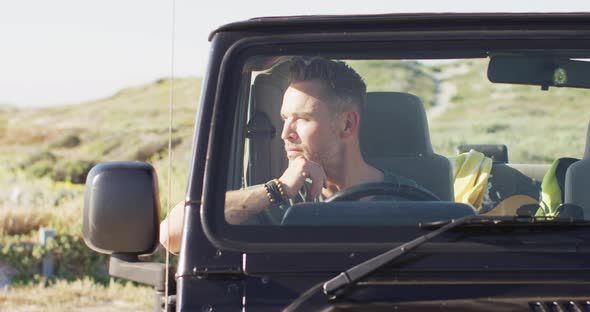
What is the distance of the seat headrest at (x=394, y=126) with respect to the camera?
11.8ft

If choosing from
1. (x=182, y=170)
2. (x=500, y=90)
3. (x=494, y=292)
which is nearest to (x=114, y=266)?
(x=494, y=292)

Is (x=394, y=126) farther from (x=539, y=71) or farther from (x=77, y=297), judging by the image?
(x=77, y=297)

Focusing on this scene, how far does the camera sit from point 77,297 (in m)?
12.4

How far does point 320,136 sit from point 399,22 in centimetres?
40

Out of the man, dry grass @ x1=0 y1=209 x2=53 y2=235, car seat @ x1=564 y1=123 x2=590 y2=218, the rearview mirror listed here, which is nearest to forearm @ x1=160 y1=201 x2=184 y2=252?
the man

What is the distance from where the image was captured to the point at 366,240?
316 centimetres

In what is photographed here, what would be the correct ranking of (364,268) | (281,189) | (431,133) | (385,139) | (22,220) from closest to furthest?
(364,268), (281,189), (385,139), (431,133), (22,220)

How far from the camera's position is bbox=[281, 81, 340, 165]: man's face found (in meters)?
3.50

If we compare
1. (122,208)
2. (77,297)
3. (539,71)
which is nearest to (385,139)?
(539,71)

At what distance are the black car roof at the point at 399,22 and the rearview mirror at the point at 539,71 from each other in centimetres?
13

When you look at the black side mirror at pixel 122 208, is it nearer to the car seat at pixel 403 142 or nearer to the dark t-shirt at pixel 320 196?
the dark t-shirt at pixel 320 196

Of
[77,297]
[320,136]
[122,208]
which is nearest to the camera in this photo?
[122,208]

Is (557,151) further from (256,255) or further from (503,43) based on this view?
(256,255)

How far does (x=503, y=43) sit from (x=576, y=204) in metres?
0.51
